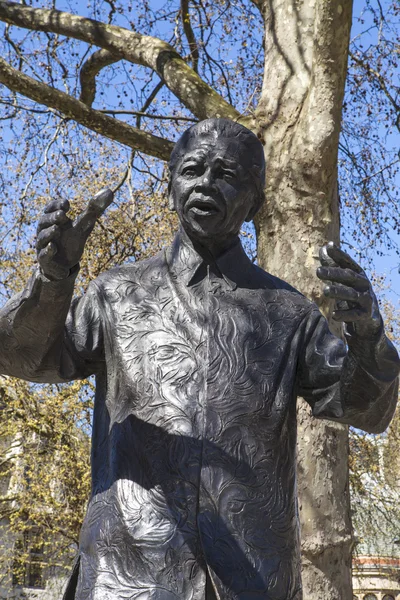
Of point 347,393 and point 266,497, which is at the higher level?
point 347,393

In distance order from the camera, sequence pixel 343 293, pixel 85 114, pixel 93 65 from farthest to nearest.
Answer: pixel 93 65, pixel 85 114, pixel 343 293

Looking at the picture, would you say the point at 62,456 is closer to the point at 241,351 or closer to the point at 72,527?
the point at 72,527

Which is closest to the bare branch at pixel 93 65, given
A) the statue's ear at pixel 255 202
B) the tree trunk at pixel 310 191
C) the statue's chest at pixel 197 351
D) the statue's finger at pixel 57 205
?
the tree trunk at pixel 310 191

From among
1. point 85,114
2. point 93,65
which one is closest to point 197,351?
point 85,114

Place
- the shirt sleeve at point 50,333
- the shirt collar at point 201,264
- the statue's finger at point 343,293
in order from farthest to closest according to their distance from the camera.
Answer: the shirt collar at point 201,264
the shirt sleeve at point 50,333
the statue's finger at point 343,293

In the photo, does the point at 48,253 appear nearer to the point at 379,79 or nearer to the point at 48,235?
the point at 48,235

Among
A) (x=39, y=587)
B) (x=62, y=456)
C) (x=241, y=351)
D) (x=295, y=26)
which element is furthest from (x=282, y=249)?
(x=39, y=587)

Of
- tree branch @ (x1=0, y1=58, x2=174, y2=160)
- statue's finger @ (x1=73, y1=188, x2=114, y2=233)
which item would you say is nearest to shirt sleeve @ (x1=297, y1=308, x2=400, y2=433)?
statue's finger @ (x1=73, y1=188, x2=114, y2=233)

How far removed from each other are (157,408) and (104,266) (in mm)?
12137

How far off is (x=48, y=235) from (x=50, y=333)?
332 millimetres

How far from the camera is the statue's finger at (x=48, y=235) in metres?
2.45

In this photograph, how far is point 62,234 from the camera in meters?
2.47

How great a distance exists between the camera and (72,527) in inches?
656

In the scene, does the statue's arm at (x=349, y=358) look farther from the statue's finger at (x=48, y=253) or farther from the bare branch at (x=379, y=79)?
the bare branch at (x=379, y=79)
